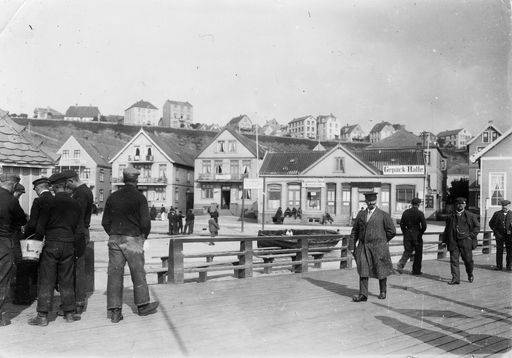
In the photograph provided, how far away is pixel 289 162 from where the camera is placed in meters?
47.9

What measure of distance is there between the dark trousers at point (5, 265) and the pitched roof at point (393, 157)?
3990 cm

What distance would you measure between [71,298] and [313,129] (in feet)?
419

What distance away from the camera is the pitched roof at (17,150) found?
9.73 meters

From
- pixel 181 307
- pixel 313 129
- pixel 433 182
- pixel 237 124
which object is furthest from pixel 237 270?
pixel 313 129

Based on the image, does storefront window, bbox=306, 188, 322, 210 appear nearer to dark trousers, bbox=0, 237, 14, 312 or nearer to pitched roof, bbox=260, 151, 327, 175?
pitched roof, bbox=260, 151, 327, 175

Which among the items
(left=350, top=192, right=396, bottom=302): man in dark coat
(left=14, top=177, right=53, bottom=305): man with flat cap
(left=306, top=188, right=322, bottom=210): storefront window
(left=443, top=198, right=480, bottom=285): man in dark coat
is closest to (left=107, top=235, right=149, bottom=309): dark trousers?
(left=14, top=177, right=53, bottom=305): man with flat cap

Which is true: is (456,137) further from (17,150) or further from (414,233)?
(17,150)

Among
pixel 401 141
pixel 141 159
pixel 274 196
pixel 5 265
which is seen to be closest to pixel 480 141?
pixel 401 141

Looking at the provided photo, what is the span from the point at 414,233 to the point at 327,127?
120 metres

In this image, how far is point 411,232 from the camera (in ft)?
38.5

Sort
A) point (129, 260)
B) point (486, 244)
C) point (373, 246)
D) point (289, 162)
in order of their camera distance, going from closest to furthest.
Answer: point (129, 260), point (373, 246), point (486, 244), point (289, 162)

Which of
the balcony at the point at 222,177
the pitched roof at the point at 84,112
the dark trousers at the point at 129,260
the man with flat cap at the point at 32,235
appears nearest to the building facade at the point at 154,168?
the balcony at the point at 222,177

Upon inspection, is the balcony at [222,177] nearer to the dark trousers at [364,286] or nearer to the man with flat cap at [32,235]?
the dark trousers at [364,286]

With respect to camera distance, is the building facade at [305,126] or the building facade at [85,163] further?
the building facade at [305,126]
